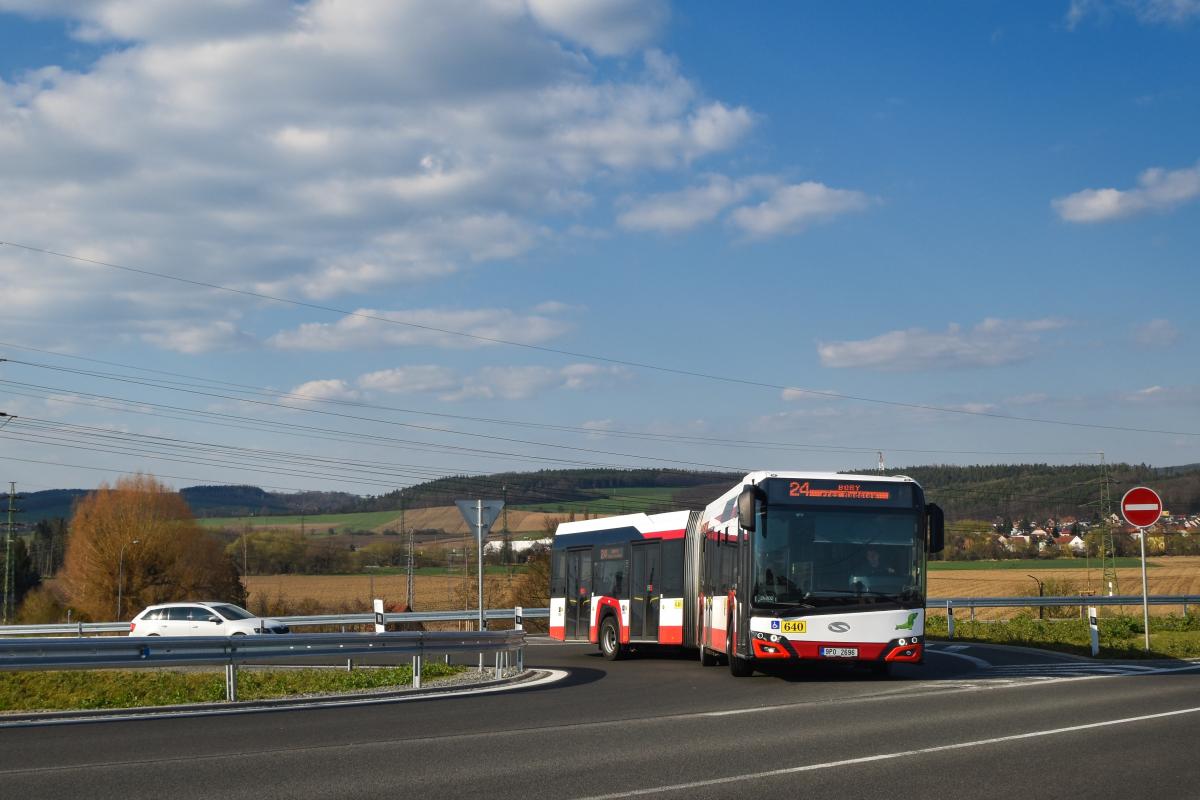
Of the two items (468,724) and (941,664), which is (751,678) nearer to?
(941,664)

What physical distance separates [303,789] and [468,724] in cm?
432

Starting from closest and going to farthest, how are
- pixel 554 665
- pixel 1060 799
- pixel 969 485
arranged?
pixel 1060 799 < pixel 554 665 < pixel 969 485

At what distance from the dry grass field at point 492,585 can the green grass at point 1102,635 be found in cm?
1905

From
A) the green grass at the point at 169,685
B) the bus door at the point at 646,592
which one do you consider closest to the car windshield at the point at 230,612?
the green grass at the point at 169,685

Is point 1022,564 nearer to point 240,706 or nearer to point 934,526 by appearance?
point 934,526

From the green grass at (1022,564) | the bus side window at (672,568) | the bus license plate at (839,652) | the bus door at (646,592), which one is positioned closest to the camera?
the bus license plate at (839,652)

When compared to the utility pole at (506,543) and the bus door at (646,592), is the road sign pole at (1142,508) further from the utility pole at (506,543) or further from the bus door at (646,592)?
the utility pole at (506,543)

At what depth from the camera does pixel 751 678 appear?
64.0 ft

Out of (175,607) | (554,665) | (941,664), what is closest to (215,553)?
(175,607)

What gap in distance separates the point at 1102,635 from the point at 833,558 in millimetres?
13961

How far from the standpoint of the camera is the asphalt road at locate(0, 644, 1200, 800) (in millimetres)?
8875

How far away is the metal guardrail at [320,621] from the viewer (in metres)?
35.4

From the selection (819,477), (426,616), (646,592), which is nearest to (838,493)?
(819,477)

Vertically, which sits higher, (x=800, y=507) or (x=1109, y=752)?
(x=800, y=507)
